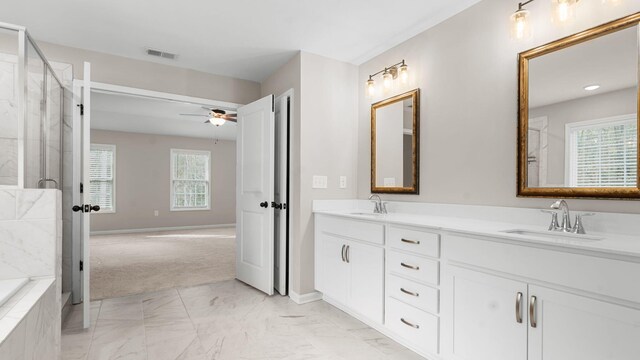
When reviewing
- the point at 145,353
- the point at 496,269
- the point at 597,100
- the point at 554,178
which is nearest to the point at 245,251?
the point at 145,353

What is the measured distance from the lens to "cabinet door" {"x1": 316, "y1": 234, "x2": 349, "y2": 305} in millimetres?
2752

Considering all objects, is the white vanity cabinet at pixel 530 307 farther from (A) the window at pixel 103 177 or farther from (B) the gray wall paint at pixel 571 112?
(A) the window at pixel 103 177

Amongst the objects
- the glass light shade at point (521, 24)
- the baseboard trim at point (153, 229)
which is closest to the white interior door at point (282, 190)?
the glass light shade at point (521, 24)

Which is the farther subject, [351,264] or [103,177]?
[103,177]

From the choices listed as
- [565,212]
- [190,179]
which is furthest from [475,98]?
[190,179]

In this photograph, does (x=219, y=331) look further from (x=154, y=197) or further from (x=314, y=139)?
(x=154, y=197)

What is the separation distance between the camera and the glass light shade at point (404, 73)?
282 centimetres

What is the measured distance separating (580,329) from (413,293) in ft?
2.94

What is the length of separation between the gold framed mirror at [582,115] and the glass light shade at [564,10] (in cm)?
12

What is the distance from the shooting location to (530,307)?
1493mm

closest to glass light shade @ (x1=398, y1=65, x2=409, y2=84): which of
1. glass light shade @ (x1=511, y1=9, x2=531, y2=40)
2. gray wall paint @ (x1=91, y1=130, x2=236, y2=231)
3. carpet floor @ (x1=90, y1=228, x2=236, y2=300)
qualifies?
glass light shade @ (x1=511, y1=9, x2=531, y2=40)

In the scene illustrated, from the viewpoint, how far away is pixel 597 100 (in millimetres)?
1735

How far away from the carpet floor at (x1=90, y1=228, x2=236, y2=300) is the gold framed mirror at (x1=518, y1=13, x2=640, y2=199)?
11.1 feet

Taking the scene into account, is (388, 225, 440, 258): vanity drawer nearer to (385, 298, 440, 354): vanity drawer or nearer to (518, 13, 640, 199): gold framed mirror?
(385, 298, 440, 354): vanity drawer
